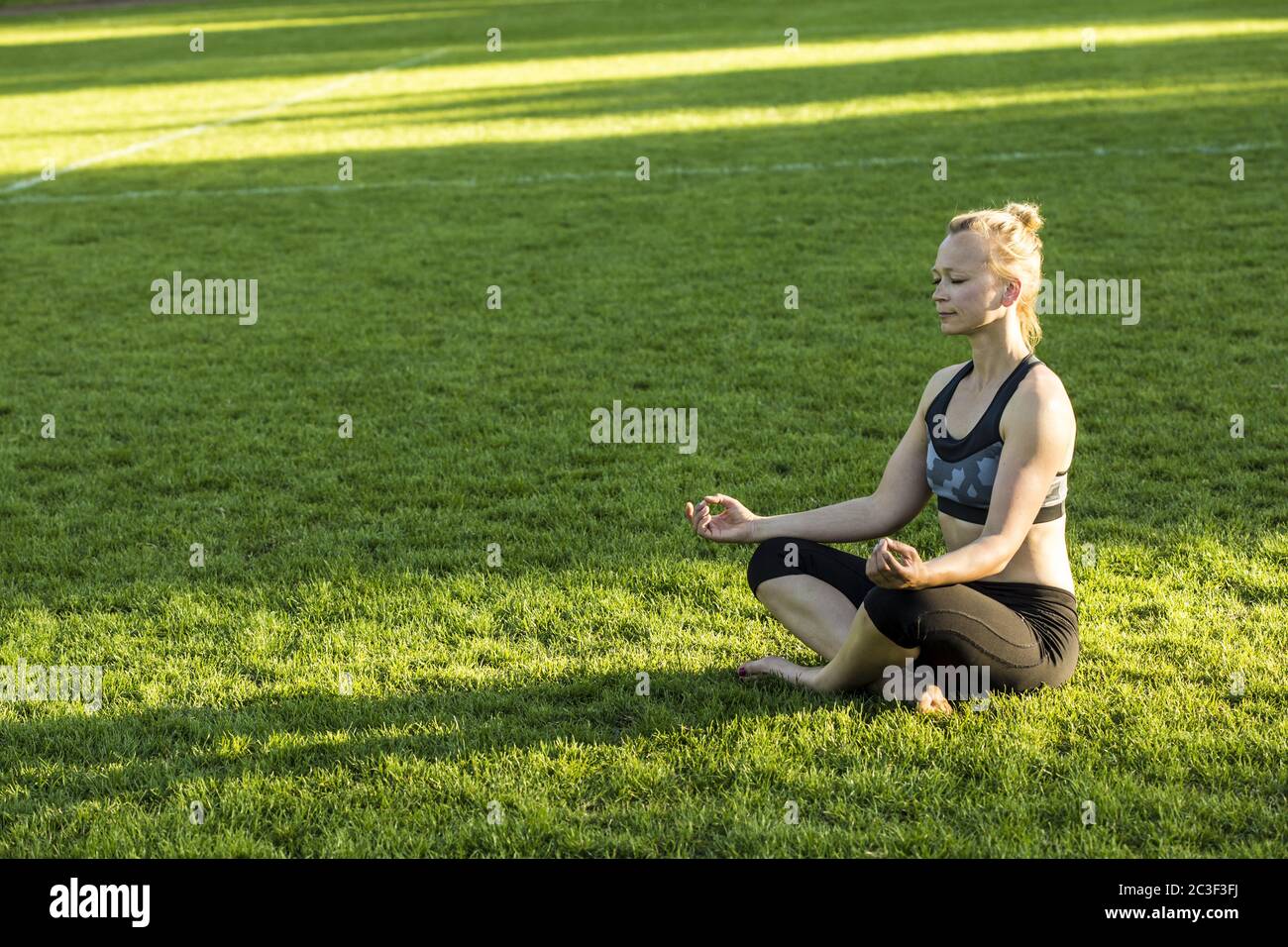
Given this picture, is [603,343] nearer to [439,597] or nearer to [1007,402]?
[439,597]

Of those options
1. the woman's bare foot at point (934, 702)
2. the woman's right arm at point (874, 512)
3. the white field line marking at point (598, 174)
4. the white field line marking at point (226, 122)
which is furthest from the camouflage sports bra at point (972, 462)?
the white field line marking at point (226, 122)

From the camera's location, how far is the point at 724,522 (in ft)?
15.0

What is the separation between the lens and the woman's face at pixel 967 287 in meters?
4.12

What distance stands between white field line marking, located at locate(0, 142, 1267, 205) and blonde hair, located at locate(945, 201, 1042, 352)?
10.7m

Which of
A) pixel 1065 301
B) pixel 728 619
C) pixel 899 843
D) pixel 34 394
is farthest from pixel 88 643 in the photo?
pixel 1065 301

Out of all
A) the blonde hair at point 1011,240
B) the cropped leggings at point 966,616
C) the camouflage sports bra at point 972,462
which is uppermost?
the blonde hair at point 1011,240

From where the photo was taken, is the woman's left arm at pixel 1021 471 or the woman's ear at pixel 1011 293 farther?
the woman's ear at pixel 1011 293

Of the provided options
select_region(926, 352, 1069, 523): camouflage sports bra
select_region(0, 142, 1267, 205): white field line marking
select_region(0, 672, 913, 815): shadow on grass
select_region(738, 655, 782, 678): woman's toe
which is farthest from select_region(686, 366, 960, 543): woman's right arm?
select_region(0, 142, 1267, 205): white field line marking

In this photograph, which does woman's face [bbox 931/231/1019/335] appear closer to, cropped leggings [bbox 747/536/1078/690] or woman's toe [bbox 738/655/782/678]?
cropped leggings [bbox 747/536/1078/690]

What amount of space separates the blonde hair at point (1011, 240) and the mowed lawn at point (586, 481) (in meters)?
1.33

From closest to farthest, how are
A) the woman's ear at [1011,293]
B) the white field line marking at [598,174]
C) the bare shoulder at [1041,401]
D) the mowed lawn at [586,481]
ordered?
1. the mowed lawn at [586,481]
2. the bare shoulder at [1041,401]
3. the woman's ear at [1011,293]
4. the white field line marking at [598,174]

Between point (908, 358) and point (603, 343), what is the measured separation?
6.49 feet

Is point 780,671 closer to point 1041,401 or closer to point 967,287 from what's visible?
point 1041,401

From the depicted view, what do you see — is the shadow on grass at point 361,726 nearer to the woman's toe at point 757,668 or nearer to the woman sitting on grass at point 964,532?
the woman's toe at point 757,668
